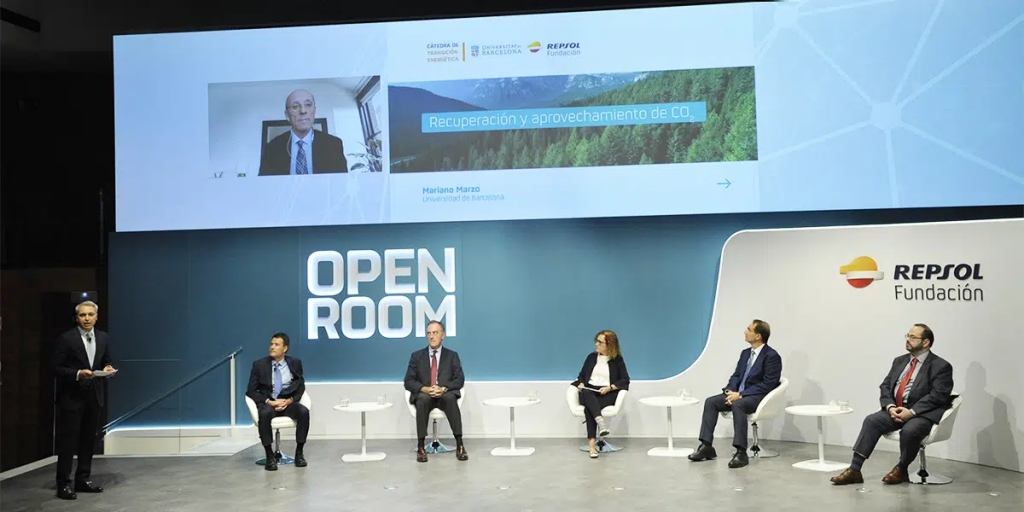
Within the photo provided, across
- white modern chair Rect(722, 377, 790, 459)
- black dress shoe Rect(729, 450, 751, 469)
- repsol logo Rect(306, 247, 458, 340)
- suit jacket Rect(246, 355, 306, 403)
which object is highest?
repsol logo Rect(306, 247, 458, 340)

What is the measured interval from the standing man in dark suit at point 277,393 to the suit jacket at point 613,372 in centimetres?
220

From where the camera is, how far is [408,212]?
7.79 meters

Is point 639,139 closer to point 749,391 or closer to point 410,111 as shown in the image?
point 410,111

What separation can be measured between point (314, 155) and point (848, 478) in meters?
4.91

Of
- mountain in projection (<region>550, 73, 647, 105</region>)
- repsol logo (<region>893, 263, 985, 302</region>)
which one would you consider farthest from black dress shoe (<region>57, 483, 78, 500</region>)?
repsol logo (<region>893, 263, 985, 302</region>)

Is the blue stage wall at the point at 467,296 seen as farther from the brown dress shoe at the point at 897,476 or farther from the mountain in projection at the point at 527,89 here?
the brown dress shoe at the point at 897,476

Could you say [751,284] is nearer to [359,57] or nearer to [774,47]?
[774,47]

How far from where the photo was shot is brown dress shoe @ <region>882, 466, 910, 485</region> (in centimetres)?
586

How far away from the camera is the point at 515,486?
6074 millimetres

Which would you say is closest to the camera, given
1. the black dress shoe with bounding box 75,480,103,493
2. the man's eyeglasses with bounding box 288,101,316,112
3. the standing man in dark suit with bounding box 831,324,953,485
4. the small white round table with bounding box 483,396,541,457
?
the standing man in dark suit with bounding box 831,324,953,485

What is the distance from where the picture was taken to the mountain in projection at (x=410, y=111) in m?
7.80

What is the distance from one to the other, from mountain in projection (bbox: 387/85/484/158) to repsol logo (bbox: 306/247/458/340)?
110cm

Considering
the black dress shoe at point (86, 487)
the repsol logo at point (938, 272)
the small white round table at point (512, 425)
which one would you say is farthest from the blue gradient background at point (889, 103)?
the black dress shoe at point (86, 487)

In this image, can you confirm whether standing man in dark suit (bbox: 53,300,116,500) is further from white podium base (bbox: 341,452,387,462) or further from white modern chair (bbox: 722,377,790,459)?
white modern chair (bbox: 722,377,790,459)
